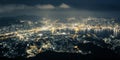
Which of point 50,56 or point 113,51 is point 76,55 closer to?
point 50,56

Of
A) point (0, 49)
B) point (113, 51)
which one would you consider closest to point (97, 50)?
point (113, 51)

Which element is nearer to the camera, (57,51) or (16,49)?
(57,51)

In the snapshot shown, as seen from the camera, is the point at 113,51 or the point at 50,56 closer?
the point at 50,56

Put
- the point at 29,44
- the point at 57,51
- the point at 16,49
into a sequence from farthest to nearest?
the point at 29,44, the point at 16,49, the point at 57,51

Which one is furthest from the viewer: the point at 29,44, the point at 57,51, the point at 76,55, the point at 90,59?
the point at 29,44

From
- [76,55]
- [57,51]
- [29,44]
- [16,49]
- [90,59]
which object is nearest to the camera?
[90,59]

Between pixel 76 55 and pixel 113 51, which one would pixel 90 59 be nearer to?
pixel 76 55

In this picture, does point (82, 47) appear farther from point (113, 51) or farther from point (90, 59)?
point (90, 59)

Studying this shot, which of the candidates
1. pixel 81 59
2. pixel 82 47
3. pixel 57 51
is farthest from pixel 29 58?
pixel 82 47

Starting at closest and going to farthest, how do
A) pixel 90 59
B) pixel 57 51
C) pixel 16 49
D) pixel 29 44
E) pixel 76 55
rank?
pixel 90 59, pixel 76 55, pixel 57 51, pixel 16 49, pixel 29 44
